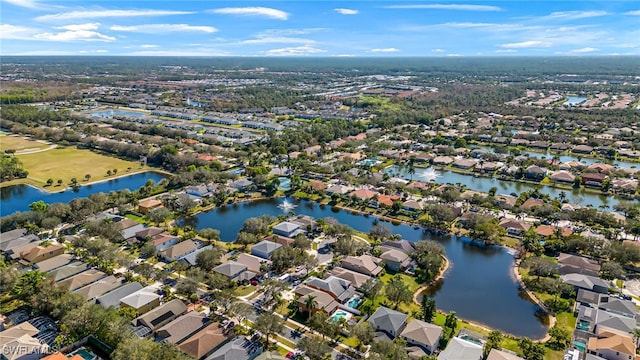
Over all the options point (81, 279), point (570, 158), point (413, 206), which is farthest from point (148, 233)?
point (570, 158)

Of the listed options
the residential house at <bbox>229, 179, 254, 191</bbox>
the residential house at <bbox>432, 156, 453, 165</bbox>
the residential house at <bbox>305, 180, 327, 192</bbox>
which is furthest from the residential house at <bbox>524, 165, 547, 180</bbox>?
the residential house at <bbox>229, 179, 254, 191</bbox>

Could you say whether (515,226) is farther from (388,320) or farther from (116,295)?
(116,295)

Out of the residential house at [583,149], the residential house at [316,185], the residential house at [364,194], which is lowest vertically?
the residential house at [364,194]

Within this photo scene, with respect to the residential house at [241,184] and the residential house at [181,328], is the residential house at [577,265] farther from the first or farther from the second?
the residential house at [241,184]

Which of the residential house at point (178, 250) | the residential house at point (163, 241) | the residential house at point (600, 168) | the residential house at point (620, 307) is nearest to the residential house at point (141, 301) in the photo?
the residential house at point (178, 250)


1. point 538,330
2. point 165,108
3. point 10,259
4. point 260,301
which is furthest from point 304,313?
point 165,108

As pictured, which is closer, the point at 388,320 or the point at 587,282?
the point at 388,320
